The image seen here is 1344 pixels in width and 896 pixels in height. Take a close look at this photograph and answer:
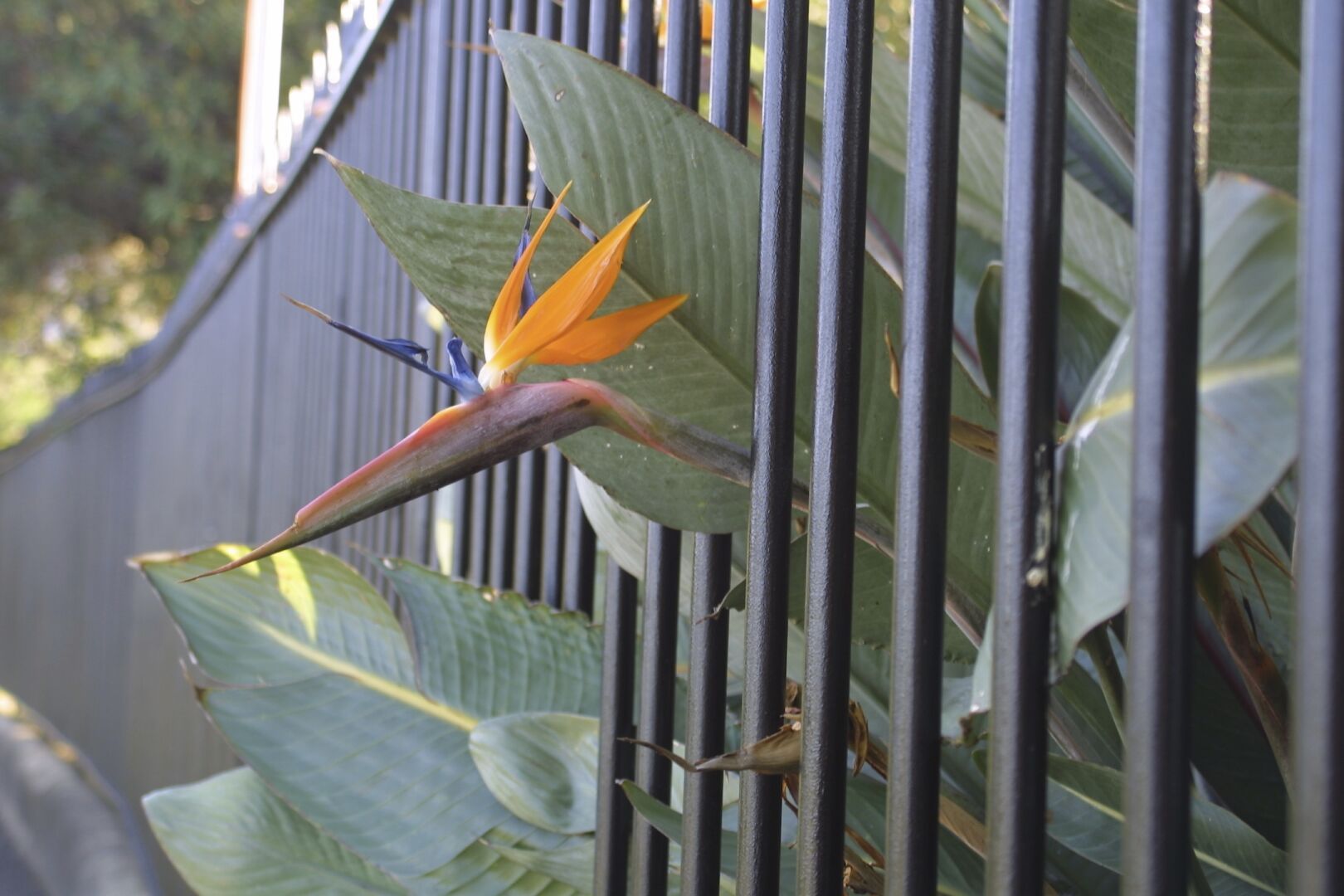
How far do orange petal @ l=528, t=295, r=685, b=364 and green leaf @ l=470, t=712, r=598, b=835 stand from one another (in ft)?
1.17

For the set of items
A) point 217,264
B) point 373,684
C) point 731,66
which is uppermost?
point 217,264

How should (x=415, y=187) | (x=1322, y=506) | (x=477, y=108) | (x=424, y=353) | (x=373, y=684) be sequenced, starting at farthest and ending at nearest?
(x=415, y=187) < (x=477, y=108) < (x=373, y=684) < (x=424, y=353) < (x=1322, y=506)

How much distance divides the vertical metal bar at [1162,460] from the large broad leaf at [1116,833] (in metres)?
0.20

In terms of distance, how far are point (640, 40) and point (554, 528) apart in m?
0.39

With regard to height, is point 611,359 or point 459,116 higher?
point 459,116

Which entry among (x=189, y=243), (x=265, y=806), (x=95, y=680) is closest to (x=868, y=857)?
(x=265, y=806)

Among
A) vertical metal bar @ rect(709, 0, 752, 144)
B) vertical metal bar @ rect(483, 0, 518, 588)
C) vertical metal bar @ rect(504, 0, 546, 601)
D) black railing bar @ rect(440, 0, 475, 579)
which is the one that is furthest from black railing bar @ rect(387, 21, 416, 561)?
vertical metal bar @ rect(709, 0, 752, 144)

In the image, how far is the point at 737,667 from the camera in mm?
782

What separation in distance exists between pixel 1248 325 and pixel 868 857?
15.1 inches

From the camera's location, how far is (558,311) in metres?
0.42

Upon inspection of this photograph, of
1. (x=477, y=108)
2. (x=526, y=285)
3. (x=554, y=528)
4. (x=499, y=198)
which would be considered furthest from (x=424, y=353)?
(x=477, y=108)

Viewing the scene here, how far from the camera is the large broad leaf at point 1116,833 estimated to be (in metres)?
0.53

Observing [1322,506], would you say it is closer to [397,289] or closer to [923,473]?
[923,473]

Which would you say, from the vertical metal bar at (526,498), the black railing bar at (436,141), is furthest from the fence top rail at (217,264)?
the vertical metal bar at (526,498)
